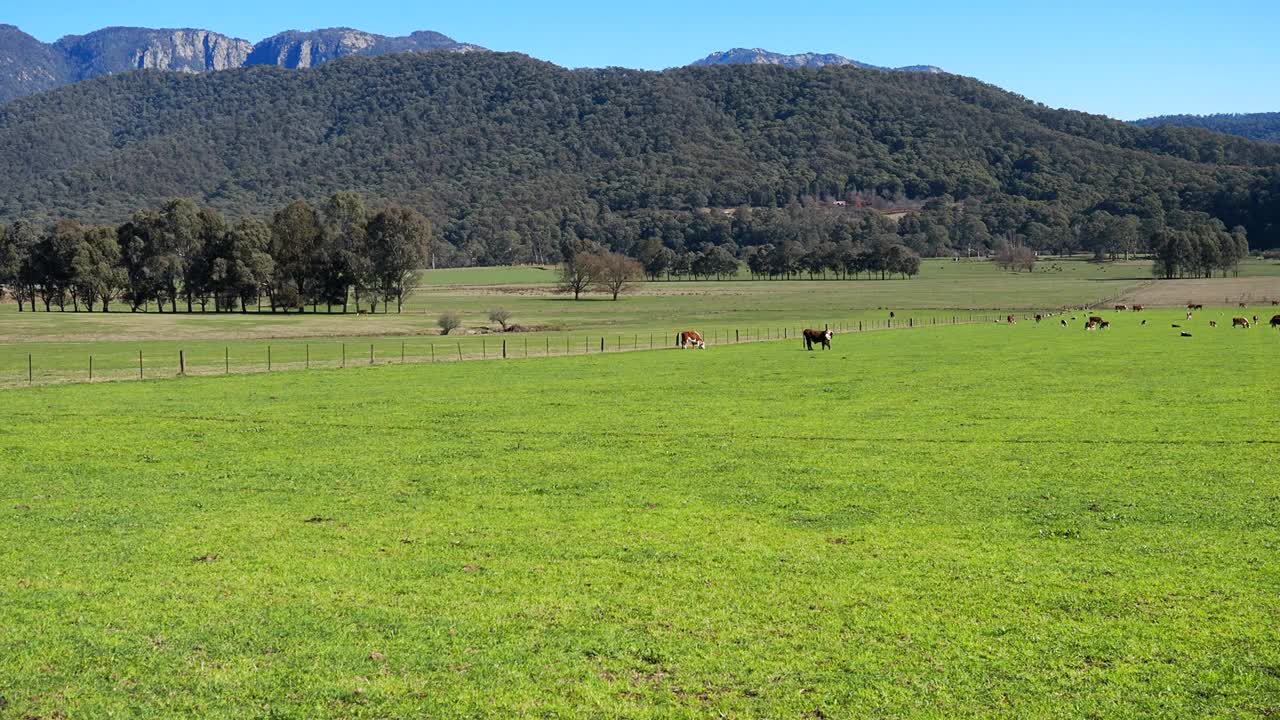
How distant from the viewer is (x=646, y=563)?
51.7ft

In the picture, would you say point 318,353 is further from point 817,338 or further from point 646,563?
point 646,563

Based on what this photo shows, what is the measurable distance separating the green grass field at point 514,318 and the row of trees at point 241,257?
5348 millimetres

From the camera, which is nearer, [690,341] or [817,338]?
[817,338]

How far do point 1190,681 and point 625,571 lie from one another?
280 inches

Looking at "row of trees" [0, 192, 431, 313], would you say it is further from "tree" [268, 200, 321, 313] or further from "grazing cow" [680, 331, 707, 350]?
"grazing cow" [680, 331, 707, 350]

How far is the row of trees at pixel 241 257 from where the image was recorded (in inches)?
4572

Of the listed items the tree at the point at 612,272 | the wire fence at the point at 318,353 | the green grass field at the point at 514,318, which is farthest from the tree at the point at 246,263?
the tree at the point at 612,272

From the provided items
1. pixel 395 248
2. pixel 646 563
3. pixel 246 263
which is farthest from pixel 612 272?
pixel 646 563

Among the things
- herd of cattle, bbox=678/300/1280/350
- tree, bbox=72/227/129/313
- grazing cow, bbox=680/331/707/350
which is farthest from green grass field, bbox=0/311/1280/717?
tree, bbox=72/227/129/313

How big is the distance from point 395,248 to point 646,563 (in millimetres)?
105976

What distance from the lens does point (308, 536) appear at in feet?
57.3

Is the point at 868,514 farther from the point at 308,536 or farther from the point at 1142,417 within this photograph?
the point at 1142,417

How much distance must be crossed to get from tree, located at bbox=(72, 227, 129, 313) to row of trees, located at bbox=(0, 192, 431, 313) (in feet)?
0.35

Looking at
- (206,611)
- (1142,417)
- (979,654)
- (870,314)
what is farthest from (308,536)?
(870,314)
